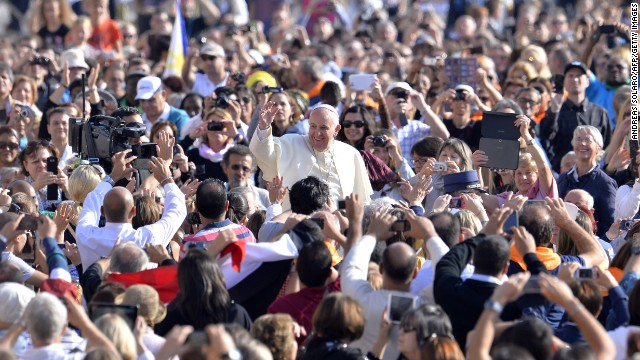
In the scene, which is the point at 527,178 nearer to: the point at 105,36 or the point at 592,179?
the point at 592,179

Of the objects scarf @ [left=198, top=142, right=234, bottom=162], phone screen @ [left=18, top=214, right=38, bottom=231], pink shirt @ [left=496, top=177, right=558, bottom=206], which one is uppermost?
phone screen @ [left=18, top=214, right=38, bottom=231]

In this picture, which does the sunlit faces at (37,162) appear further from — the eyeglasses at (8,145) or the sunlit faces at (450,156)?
the sunlit faces at (450,156)

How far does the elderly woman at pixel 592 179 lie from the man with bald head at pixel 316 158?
169 cm

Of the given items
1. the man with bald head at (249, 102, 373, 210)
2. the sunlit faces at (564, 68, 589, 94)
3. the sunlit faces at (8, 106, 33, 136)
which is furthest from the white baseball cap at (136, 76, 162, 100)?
the sunlit faces at (564, 68, 589, 94)

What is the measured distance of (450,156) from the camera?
10742mm

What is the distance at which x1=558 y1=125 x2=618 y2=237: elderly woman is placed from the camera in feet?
36.1

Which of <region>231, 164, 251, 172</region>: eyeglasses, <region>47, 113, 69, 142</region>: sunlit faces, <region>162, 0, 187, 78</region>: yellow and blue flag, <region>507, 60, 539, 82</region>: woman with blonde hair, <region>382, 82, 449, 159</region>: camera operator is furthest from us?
<region>162, 0, 187, 78</region>: yellow and blue flag

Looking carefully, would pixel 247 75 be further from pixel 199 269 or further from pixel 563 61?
pixel 199 269

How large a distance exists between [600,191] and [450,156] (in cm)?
124

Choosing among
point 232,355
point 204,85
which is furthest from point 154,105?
point 232,355

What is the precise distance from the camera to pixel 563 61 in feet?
51.1

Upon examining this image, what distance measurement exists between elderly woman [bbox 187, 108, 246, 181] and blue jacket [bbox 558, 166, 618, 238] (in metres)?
2.82

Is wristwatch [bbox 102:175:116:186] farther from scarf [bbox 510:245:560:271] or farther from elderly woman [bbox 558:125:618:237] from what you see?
elderly woman [bbox 558:125:618:237]

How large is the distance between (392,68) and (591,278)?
382 inches
